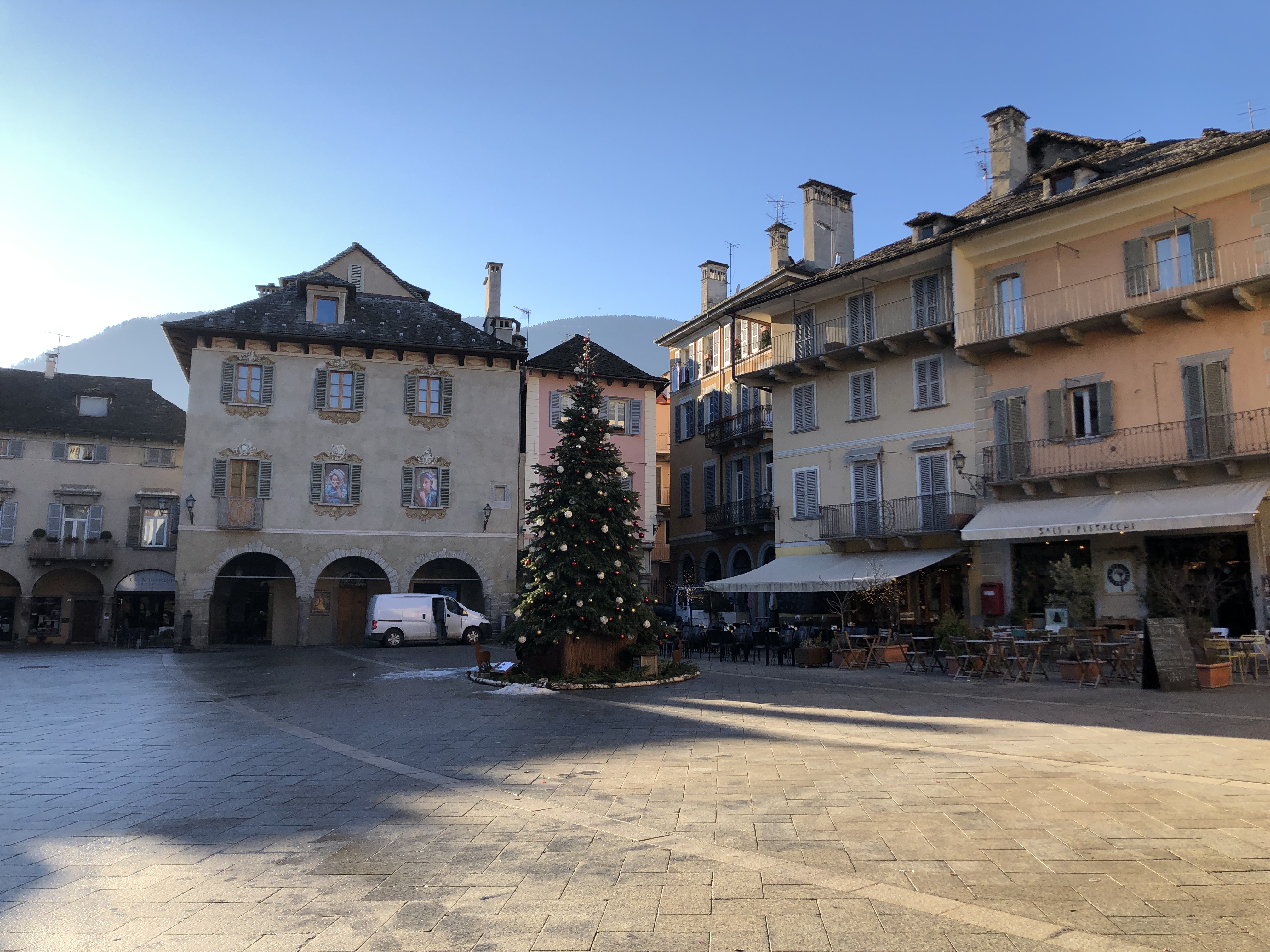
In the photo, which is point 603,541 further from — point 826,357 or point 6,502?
point 6,502

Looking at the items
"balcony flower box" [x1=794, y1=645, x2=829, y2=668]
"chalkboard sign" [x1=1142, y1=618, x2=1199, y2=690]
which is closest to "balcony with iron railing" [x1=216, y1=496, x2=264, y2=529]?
"balcony flower box" [x1=794, y1=645, x2=829, y2=668]

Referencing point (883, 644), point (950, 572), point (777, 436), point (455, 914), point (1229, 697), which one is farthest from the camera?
point (777, 436)

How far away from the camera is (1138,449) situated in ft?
64.7

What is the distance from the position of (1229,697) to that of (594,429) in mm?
11116

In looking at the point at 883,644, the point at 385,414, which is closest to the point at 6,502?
the point at 385,414

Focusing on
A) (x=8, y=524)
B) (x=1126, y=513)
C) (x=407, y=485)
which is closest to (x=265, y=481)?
(x=407, y=485)

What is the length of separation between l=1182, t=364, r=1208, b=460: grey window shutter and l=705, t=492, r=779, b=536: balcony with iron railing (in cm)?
1314

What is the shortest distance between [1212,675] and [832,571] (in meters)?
11.0

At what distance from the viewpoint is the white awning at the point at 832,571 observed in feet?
73.7

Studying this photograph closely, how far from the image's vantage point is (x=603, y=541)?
16.9 metres

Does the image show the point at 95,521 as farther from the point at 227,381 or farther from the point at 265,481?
the point at 265,481

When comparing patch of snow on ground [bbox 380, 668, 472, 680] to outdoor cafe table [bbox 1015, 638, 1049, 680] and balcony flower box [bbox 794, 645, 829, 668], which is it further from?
outdoor cafe table [bbox 1015, 638, 1049, 680]

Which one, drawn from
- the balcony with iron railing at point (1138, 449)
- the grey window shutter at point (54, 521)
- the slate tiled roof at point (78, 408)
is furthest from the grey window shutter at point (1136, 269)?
the grey window shutter at point (54, 521)

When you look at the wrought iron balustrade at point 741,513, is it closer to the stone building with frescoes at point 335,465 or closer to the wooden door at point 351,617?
the stone building with frescoes at point 335,465
